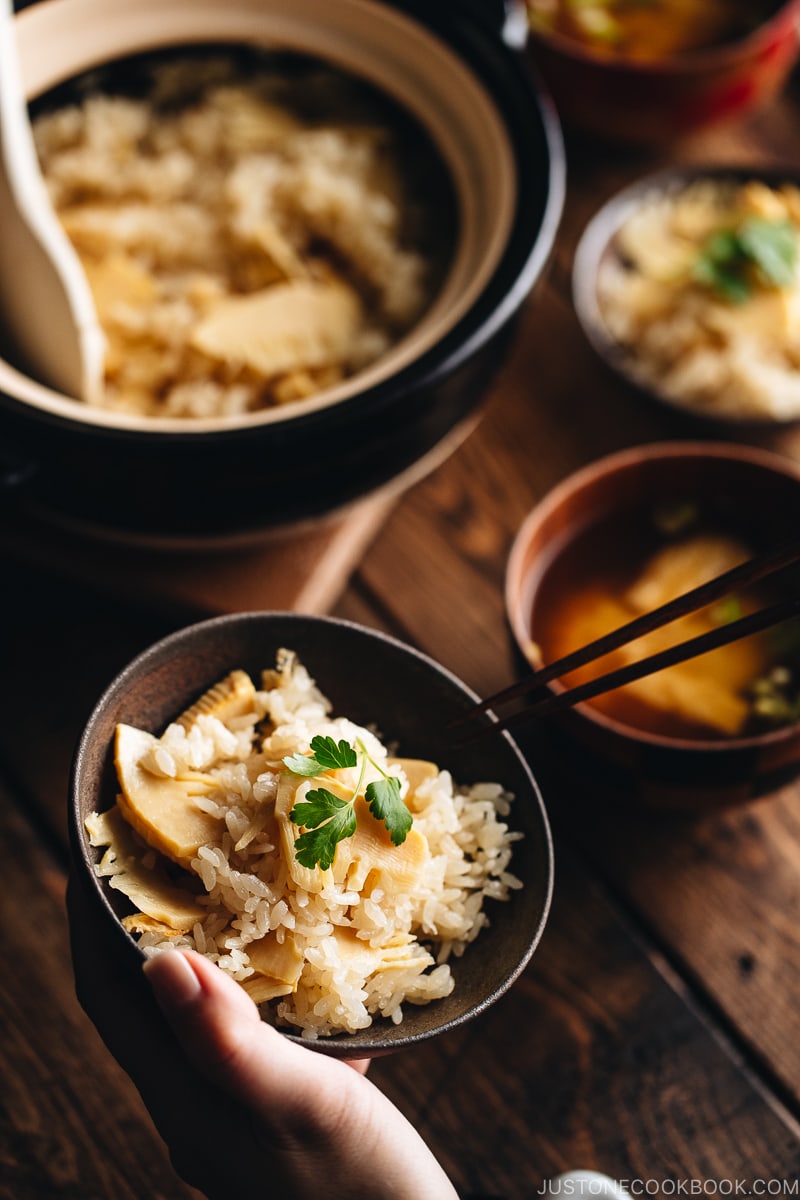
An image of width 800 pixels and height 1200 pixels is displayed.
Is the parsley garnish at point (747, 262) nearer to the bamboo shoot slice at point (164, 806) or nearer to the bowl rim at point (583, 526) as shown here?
the bowl rim at point (583, 526)

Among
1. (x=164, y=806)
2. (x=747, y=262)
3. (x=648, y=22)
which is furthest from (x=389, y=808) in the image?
(x=648, y=22)

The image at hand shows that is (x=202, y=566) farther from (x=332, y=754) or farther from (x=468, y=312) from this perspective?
(x=332, y=754)

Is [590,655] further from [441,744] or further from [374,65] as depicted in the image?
[374,65]

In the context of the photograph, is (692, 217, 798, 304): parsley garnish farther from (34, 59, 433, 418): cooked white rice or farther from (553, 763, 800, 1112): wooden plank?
(553, 763, 800, 1112): wooden plank

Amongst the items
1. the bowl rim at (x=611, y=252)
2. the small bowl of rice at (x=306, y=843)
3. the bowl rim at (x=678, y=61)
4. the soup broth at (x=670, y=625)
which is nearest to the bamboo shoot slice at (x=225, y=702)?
the small bowl of rice at (x=306, y=843)

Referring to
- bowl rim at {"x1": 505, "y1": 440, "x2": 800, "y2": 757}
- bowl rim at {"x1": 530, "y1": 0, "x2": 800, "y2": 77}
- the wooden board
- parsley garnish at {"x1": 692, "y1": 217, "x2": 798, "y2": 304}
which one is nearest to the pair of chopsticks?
bowl rim at {"x1": 505, "y1": 440, "x2": 800, "y2": 757}

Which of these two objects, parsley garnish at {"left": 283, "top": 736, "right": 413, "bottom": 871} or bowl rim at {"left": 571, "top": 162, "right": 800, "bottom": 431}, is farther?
bowl rim at {"left": 571, "top": 162, "right": 800, "bottom": 431}
